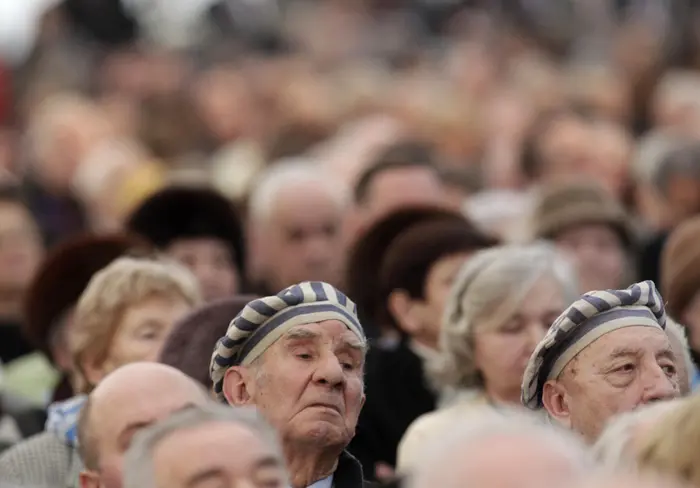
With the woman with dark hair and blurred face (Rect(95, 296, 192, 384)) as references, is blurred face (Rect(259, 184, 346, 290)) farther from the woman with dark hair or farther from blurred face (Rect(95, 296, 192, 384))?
blurred face (Rect(95, 296, 192, 384))

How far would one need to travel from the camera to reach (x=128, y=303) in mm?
7586

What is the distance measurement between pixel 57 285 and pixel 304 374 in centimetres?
249

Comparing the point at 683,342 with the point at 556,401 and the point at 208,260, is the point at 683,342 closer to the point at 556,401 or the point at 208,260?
the point at 556,401

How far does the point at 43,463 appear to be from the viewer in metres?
6.88

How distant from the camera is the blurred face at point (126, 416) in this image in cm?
574

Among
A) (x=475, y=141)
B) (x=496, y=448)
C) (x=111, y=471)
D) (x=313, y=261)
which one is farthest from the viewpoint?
(x=475, y=141)

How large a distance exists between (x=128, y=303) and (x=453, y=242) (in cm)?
137

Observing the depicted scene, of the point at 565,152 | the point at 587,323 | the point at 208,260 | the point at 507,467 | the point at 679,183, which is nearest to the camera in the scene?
the point at 507,467

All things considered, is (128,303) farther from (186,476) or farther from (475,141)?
(475,141)

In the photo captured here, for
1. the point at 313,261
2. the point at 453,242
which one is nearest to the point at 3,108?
the point at 313,261

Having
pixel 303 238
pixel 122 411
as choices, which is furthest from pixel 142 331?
pixel 303 238

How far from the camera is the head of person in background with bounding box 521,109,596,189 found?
516 inches

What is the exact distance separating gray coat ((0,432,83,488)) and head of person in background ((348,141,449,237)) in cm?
372

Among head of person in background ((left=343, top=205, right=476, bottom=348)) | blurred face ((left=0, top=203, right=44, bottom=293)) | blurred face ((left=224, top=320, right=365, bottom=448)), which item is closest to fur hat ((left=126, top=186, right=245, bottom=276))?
blurred face ((left=0, top=203, right=44, bottom=293))
